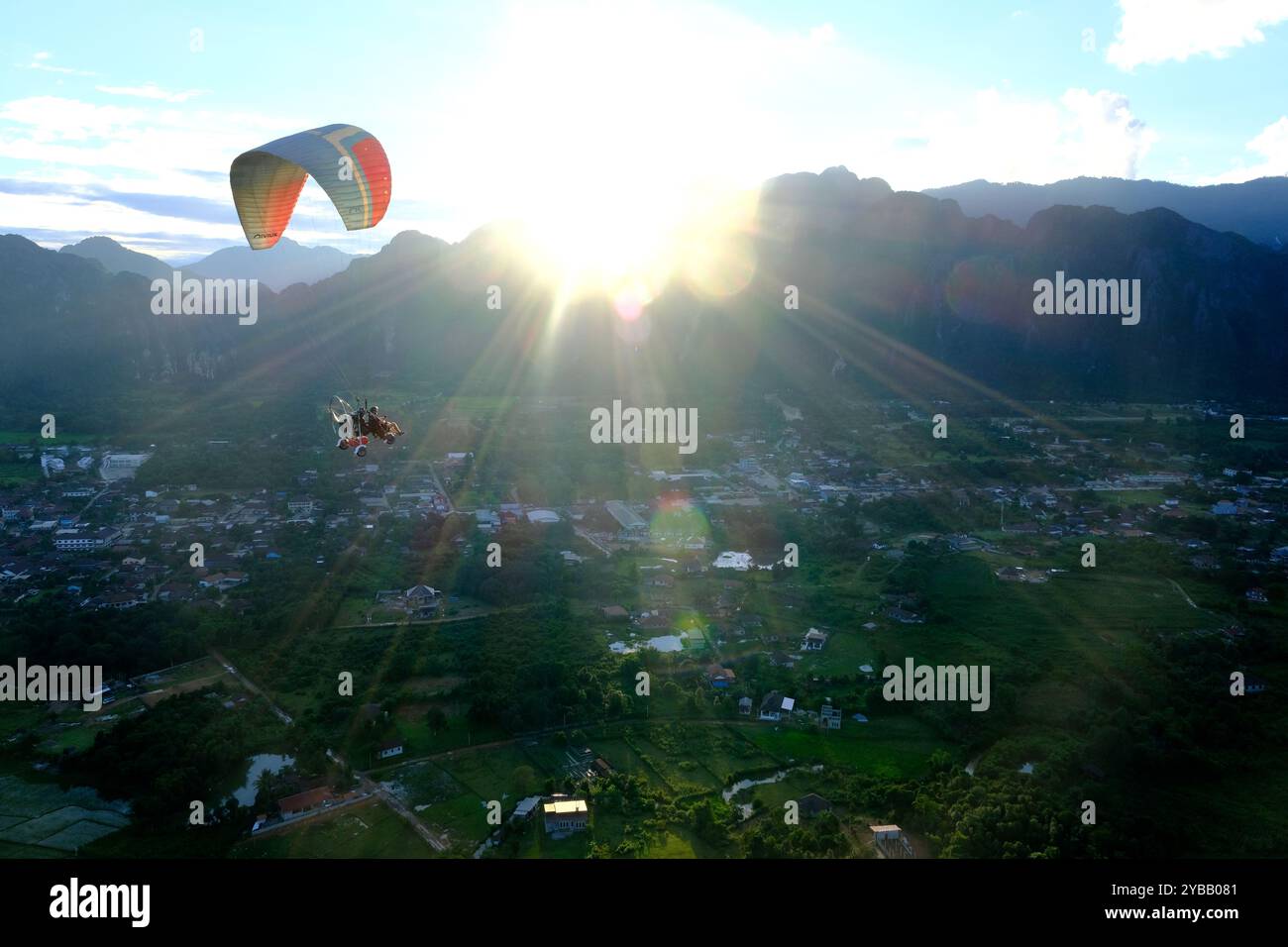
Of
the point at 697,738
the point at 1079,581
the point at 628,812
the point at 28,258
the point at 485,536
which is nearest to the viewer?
the point at 628,812

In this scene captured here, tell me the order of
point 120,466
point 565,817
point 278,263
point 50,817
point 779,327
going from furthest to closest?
point 278,263
point 779,327
point 120,466
point 50,817
point 565,817

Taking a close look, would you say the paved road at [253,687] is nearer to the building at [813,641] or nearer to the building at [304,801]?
the building at [304,801]

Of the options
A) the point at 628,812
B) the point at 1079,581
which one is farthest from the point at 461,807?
the point at 1079,581

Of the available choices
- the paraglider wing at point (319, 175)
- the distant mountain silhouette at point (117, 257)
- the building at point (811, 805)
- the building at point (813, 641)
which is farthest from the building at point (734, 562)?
the distant mountain silhouette at point (117, 257)

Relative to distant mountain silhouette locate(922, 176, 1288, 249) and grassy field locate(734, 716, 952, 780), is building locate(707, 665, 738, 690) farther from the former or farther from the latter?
distant mountain silhouette locate(922, 176, 1288, 249)

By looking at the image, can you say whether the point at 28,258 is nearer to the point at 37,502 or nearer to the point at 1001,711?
the point at 37,502

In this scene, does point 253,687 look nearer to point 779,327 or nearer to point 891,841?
point 891,841

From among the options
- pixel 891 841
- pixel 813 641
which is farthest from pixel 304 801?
pixel 813 641
